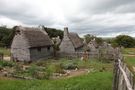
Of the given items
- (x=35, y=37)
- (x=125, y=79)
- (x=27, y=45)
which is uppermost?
(x=35, y=37)

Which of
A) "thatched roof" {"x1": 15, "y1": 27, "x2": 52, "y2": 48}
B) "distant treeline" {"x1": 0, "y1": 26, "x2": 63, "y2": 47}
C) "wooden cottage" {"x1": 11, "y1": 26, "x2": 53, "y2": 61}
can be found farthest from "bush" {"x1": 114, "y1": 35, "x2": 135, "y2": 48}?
"wooden cottage" {"x1": 11, "y1": 26, "x2": 53, "y2": 61}

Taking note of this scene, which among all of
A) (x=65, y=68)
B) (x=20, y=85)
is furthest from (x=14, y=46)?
(x=20, y=85)

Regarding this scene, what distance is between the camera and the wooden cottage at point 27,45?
34875 mm

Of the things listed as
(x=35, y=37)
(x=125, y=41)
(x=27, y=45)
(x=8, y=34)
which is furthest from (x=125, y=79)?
(x=125, y=41)

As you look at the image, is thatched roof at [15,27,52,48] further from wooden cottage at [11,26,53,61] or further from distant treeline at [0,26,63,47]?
distant treeline at [0,26,63,47]

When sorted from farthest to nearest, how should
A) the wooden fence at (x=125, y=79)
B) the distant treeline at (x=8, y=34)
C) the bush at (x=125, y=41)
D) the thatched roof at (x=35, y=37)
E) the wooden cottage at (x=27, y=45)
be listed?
the bush at (x=125, y=41) → the distant treeline at (x=8, y=34) → the thatched roof at (x=35, y=37) → the wooden cottage at (x=27, y=45) → the wooden fence at (x=125, y=79)

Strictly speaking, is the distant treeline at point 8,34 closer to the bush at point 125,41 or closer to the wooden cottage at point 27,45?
the bush at point 125,41

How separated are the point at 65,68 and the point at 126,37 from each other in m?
58.8

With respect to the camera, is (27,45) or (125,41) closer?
(27,45)

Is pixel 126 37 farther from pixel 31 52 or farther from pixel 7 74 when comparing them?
pixel 7 74

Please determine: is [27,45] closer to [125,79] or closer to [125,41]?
[125,79]

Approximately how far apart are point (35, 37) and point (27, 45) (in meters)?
3.26

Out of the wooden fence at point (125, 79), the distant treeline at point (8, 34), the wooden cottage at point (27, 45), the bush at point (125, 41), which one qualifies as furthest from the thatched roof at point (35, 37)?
the bush at point (125, 41)

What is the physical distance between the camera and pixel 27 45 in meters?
34.7
